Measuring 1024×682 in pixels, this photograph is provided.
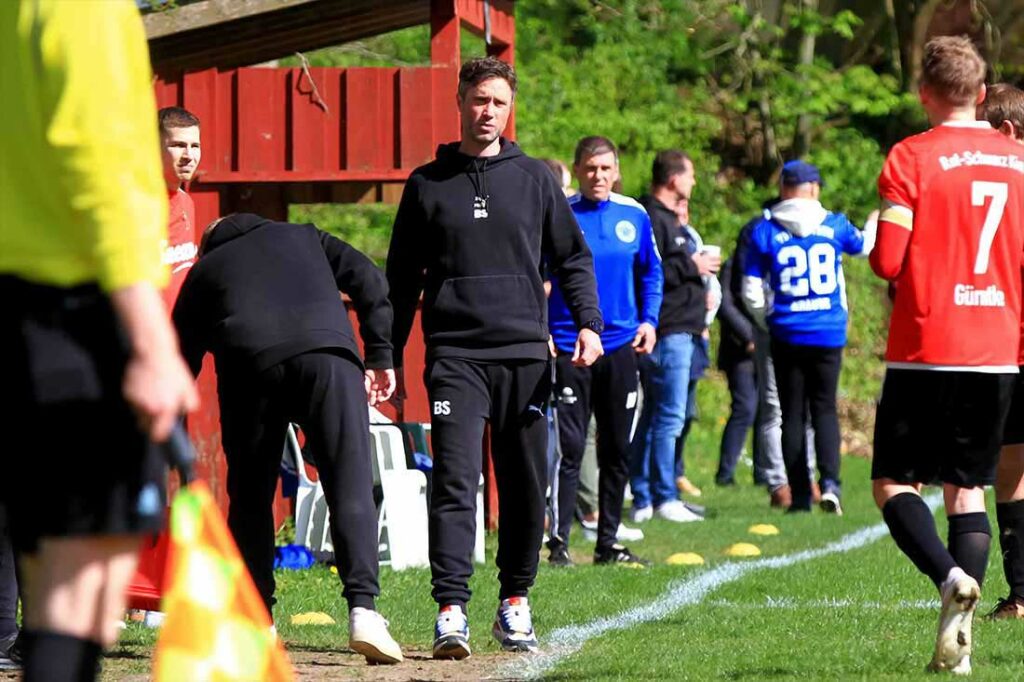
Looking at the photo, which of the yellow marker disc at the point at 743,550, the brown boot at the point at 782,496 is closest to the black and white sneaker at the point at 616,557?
the yellow marker disc at the point at 743,550

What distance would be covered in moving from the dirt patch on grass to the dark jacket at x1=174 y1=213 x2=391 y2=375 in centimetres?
108

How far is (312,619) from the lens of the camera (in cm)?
803

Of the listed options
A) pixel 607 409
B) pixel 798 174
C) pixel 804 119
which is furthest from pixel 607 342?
pixel 804 119

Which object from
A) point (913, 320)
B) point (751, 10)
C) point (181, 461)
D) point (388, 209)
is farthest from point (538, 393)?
point (751, 10)

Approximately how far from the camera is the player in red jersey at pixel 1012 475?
288 inches

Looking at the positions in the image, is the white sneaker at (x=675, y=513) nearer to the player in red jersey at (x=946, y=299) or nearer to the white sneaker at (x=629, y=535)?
the white sneaker at (x=629, y=535)

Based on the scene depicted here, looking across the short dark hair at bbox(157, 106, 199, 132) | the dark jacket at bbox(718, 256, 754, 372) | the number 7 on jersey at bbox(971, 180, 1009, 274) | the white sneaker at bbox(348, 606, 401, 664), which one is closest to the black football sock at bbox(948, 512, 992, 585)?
the number 7 on jersey at bbox(971, 180, 1009, 274)

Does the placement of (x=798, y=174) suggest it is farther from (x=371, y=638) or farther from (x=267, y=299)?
(x=371, y=638)

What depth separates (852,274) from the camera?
883 inches

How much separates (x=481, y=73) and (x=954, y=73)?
179cm

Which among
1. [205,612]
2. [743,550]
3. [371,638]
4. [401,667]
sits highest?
[205,612]

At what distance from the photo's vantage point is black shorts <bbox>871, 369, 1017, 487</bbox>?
611cm

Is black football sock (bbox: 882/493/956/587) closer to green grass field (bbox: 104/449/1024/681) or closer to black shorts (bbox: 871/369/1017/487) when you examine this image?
black shorts (bbox: 871/369/1017/487)

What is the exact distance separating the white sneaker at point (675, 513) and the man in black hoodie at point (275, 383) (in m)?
6.54
